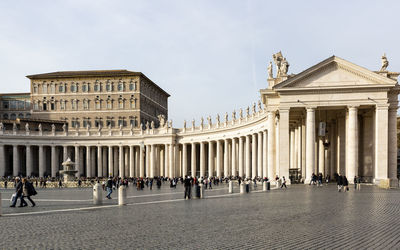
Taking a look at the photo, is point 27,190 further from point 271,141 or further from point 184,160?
point 184,160

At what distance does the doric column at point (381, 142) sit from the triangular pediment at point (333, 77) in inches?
118

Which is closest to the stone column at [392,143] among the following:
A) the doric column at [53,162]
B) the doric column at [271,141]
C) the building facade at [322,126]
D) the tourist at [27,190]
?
the building facade at [322,126]

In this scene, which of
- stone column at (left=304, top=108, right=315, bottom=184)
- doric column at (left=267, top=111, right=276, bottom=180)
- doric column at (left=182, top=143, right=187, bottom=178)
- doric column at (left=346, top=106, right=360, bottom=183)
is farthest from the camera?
doric column at (left=182, top=143, right=187, bottom=178)

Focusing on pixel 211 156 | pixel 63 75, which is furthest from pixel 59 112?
pixel 211 156

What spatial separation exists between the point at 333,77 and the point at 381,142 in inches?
331

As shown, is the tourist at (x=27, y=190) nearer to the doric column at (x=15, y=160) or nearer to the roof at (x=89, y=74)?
the doric column at (x=15, y=160)

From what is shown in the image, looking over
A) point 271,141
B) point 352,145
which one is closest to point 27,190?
point 271,141

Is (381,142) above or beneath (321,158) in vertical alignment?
above

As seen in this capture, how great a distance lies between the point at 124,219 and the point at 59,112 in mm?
96374

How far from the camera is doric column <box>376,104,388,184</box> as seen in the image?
44031 millimetres

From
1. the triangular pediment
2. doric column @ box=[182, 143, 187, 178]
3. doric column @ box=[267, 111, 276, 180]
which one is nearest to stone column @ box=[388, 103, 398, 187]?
the triangular pediment

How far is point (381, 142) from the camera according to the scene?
44.4m

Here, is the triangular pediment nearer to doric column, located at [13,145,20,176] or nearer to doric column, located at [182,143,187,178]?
doric column, located at [182,143,187,178]

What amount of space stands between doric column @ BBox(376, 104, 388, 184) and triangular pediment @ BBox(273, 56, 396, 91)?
3.00m
